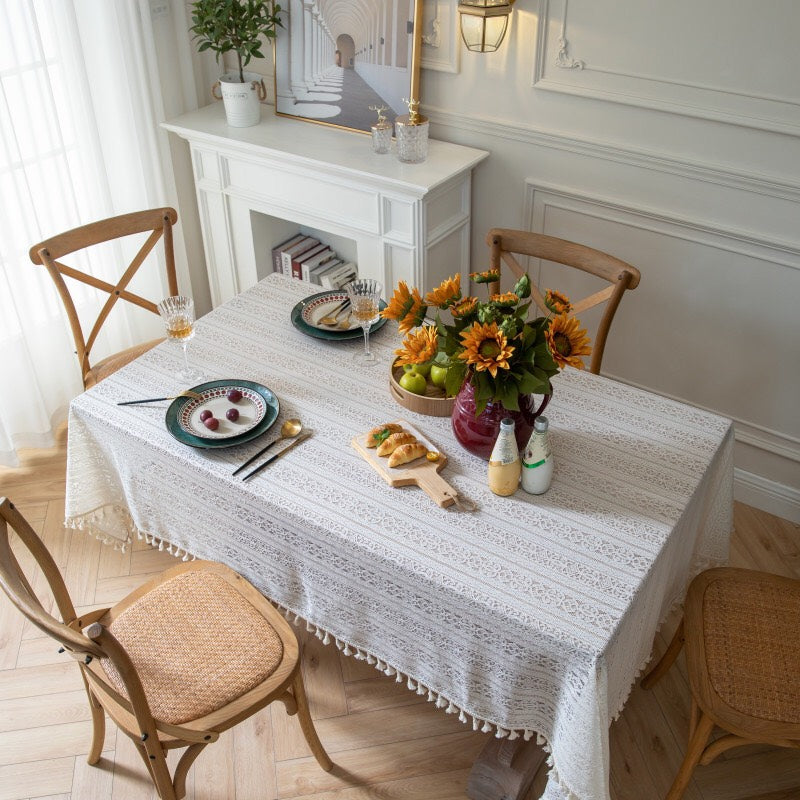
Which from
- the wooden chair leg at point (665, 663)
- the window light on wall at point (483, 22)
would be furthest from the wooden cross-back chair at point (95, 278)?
the wooden chair leg at point (665, 663)

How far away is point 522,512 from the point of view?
66.8 inches

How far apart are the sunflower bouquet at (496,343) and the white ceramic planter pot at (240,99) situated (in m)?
1.54

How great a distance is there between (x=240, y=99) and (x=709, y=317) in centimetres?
169

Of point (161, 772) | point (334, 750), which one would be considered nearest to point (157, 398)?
point (161, 772)

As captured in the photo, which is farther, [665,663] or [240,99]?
[240,99]

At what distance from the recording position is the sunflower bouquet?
1584 mm

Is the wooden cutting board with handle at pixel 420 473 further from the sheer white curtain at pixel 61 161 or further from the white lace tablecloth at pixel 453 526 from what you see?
the sheer white curtain at pixel 61 161

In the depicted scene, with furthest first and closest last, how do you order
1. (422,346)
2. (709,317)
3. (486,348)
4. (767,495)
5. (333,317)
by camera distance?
1. (767,495)
2. (709,317)
3. (333,317)
4. (422,346)
5. (486,348)

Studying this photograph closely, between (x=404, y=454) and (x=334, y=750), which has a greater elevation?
(x=404, y=454)

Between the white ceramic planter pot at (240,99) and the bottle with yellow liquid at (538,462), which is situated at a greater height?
the white ceramic planter pot at (240,99)

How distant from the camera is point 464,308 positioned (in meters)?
1.68

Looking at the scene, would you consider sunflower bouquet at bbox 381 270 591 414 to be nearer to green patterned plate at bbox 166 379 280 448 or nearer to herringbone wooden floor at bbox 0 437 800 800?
green patterned plate at bbox 166 379 280 448

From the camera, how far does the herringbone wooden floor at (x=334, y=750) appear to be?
200 cm

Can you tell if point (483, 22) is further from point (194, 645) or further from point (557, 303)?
point (194, 645)
